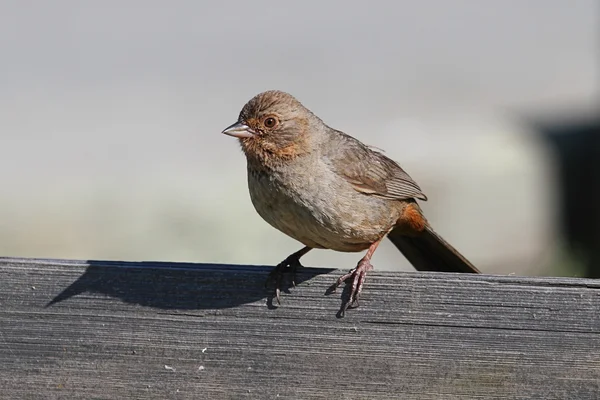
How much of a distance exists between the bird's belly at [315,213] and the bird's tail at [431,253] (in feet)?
0.95

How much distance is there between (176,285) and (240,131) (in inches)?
45.2

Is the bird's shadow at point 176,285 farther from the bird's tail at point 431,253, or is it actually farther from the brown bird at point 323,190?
the bird's tail at point 431,253

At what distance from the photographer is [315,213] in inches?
170

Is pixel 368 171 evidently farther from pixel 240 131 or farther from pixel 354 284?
pixel 354 284

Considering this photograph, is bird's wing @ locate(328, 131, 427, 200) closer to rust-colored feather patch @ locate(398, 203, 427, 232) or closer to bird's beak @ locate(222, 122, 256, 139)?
rust-colored feather patch @ locate(398, 203, 427, 232)

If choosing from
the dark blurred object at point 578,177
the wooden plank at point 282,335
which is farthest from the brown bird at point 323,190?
the dark blurred object at point 578,177

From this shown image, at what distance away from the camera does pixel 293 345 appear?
136 inches

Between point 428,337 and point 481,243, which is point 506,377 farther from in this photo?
point 481,243

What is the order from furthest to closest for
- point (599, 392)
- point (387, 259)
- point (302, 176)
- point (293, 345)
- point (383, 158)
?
point (387, 259), point (383, 158), point (302, 176), point (293, 345), point (599, 392)

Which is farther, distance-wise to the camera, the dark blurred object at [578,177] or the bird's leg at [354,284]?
the dark blurred object at [578,177]

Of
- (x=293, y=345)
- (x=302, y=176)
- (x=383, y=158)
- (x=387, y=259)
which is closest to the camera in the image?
(x=293, y=345)

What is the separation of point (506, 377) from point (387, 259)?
5196 millimetres

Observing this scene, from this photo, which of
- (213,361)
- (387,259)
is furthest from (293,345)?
(387,259)

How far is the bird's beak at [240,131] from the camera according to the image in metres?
4.58
